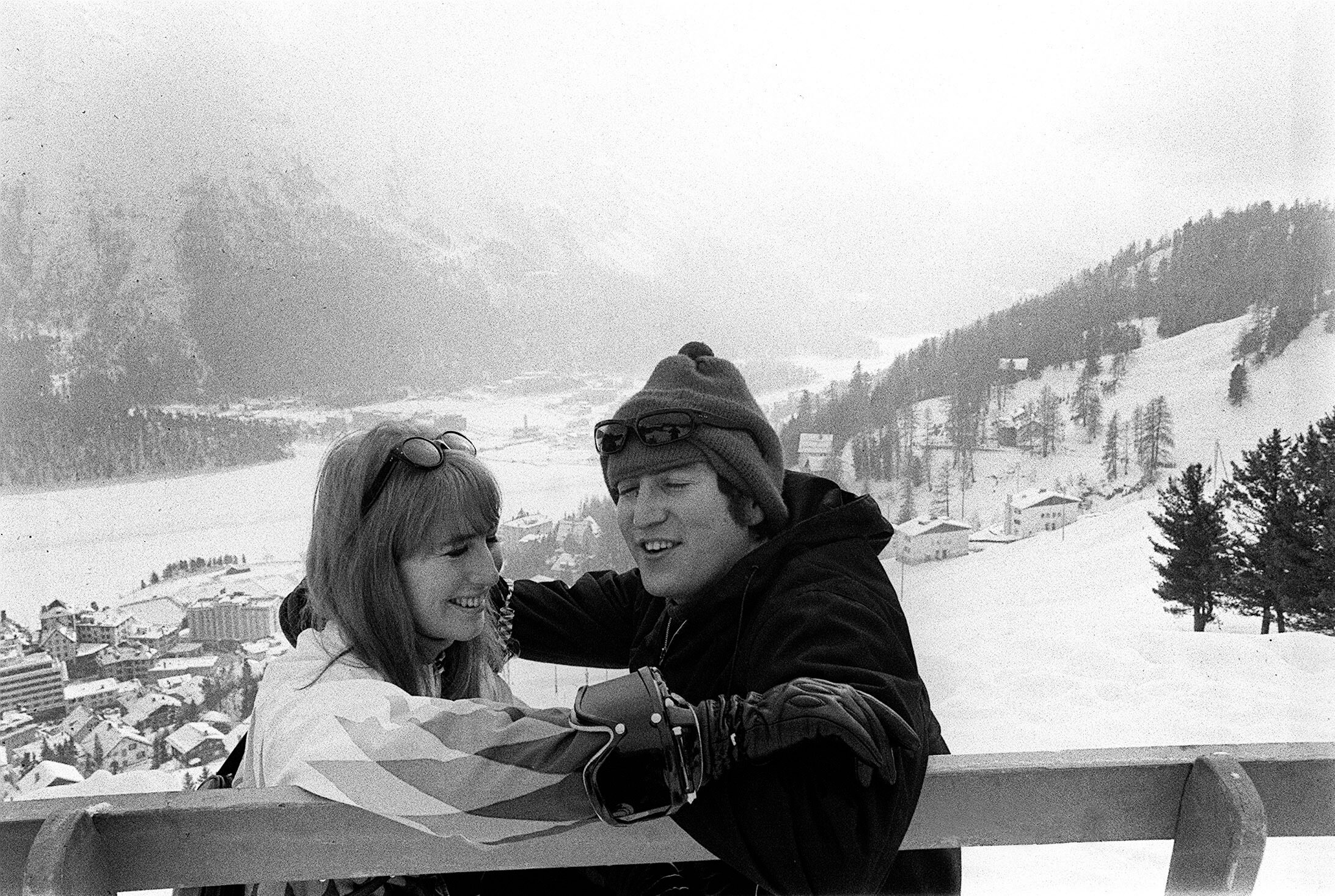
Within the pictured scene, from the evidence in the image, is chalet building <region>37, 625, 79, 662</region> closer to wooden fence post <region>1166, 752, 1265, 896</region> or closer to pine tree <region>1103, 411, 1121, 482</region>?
wooden fence post <region>1166, 752, 1265, 896</region>

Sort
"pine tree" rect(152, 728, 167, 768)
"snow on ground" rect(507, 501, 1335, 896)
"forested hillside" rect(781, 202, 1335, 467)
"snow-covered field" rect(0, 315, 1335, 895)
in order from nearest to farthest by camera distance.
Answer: "snow on ground" rect(507, 501, 1335, 896) → "snow-covered field" rect(0, 315, 1335, 895) → "pine tree" rect(152, 728, 167, 768) → "forested hillside" rect(781, 202, 1335, 467)

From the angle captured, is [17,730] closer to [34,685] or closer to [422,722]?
[34,685]

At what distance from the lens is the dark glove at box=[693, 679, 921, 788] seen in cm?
79

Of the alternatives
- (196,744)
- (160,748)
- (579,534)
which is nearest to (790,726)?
(579,534)

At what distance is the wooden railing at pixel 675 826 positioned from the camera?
87 cm

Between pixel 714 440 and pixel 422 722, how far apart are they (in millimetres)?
516

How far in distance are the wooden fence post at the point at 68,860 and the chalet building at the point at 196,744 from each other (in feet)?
22.6

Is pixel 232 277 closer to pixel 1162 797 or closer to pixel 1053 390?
pixel 1053 390

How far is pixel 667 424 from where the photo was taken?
119 cm

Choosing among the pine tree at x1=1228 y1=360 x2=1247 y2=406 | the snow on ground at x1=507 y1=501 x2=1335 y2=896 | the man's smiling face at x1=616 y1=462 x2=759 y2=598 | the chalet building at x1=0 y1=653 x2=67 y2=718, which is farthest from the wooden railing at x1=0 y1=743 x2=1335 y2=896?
the pine tree at x1=1228 y1=360 x2=1247 y2=406

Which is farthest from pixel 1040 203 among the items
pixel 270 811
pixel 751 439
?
pixel 270 811

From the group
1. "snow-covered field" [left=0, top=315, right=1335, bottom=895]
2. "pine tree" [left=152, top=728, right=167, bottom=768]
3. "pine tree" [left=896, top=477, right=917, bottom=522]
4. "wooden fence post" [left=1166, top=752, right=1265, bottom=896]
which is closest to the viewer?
"wooden fence post" [left=1166, top=752, right=1265, bottom=896]

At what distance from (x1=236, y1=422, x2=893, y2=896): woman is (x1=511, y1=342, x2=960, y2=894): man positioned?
39 mm

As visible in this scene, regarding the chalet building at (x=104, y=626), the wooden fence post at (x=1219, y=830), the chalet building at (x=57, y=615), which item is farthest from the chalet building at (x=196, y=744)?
the wooden fence post at (x=1219, y=830)
